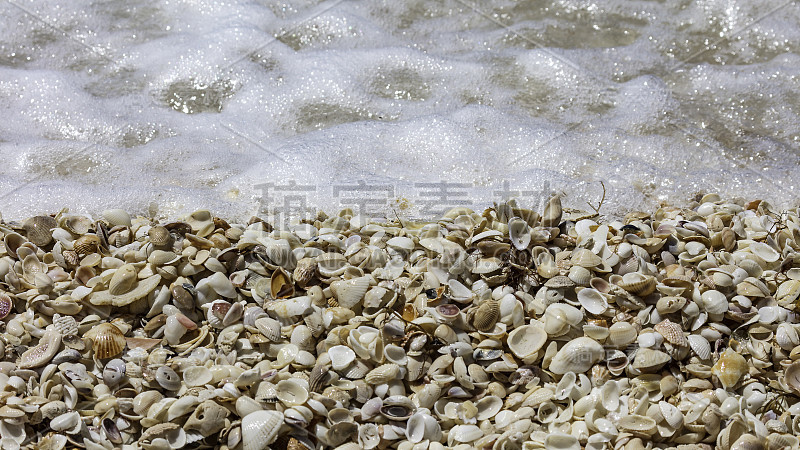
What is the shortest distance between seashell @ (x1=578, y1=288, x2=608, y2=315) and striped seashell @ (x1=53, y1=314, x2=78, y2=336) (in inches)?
68.5

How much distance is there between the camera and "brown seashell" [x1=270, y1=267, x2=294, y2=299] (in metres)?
2.15

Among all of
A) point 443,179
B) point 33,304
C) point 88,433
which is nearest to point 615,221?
point 443,179

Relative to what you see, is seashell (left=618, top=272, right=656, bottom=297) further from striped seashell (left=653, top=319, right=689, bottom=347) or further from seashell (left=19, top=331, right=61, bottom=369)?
seashell (left=19, top=331, right=61, bottom=369)

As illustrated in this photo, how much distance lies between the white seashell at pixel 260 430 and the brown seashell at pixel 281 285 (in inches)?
18.4

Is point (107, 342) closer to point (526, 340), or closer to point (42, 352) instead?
point (42, 352)

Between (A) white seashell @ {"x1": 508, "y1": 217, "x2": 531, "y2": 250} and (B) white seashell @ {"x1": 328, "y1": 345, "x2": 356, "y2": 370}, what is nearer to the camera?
(B) white seashell @ {"x1": 328, "y1": 345, "x2": 356, "y2": 370}

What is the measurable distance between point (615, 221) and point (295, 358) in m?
1.42

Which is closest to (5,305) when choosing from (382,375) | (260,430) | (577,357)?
(260,430)

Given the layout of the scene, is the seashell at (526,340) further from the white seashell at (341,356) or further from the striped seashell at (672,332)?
the white seashell at (341,356)

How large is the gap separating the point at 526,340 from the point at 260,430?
895 mm

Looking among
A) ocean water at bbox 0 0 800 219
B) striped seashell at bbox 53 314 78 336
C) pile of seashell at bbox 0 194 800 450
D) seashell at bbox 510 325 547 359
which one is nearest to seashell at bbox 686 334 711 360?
pile of seashell at bbox 0 194 800 450

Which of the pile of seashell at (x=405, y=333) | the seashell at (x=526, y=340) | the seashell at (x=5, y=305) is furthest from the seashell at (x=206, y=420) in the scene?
the seashell at (x=526, y=340)

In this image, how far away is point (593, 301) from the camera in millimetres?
2078

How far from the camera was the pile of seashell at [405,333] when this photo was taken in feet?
6.00
